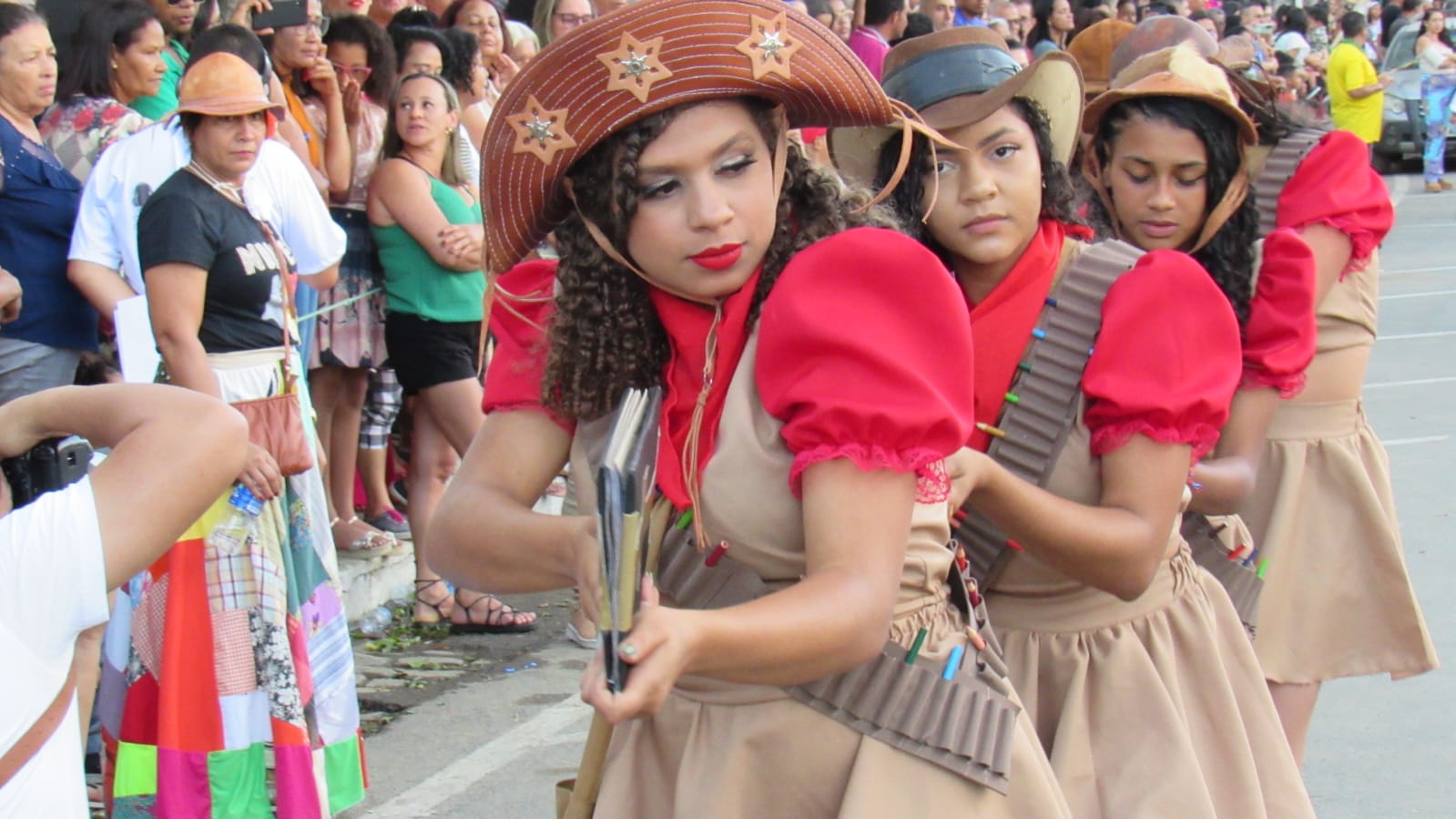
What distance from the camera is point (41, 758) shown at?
7.56 ft

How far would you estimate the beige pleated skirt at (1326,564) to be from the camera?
4020 mm

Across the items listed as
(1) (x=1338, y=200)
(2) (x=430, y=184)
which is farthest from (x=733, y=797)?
(2) (x=430, y=184)

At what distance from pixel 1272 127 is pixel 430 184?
3383 mm

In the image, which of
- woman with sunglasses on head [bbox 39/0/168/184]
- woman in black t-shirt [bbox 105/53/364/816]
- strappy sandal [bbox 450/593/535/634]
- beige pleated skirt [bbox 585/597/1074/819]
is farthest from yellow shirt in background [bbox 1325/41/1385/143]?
beige pleated skirt [bbox 585/597/1074/819]

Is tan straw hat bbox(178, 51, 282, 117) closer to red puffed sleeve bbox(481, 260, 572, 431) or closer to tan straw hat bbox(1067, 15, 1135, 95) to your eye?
tan straw hat bbox(1067, 15, 1135, 95)

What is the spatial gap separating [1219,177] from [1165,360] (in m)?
0.89

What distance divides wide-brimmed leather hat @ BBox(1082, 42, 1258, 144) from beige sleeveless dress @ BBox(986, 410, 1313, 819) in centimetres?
87

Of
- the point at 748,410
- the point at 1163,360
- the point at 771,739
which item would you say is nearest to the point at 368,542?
the point at 1163,360

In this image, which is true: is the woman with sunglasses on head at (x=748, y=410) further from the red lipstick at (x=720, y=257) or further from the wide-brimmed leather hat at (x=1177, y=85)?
the wide-brimmed leather hat at (x=1177, y=85)

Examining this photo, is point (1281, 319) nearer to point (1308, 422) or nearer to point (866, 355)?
point (1308, 422)

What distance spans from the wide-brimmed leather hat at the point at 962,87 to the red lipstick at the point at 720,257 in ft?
2.63

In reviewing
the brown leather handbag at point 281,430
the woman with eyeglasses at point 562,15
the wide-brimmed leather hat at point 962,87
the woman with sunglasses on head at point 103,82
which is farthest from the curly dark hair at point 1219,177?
the woman with eyeglasses at point 562,15

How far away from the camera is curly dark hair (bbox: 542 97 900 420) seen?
7.30ft

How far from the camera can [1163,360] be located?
2.63m
